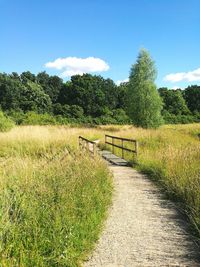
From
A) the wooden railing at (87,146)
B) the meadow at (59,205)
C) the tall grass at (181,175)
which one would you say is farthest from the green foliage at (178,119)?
the meadow at (59,205)

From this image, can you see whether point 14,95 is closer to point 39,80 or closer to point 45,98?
point 45,98

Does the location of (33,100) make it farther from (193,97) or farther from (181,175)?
(181,175)

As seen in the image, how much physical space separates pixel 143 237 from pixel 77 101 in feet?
261

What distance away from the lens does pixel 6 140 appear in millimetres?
22234

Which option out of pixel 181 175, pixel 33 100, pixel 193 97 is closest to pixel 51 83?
pixel 33 100

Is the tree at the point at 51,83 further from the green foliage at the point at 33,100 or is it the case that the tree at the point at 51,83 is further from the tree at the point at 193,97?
the tree at the point at 193,97

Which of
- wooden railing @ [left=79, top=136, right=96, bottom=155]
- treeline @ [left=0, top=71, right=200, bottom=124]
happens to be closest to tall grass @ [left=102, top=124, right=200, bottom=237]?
wooden railing @ [left=79, top=136, right=96, bottom=155]

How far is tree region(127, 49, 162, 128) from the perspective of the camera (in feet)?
153

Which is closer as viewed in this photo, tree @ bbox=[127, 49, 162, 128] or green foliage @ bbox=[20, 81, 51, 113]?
tree @ bbox=[127, 49, 162, 128]

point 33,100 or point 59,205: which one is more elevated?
point 33,100

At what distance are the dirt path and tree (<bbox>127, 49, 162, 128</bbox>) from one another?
37.2 meters

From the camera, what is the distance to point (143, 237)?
638 centimetres

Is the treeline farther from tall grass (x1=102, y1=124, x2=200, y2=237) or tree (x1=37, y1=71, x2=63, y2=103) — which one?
tall grass (x1=102, y1=124, x2=200, y2=237)

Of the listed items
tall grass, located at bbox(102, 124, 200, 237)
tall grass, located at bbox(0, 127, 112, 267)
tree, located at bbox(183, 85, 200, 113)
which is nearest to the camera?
tall grass, located at bbox(0, 127, 112, 267)
